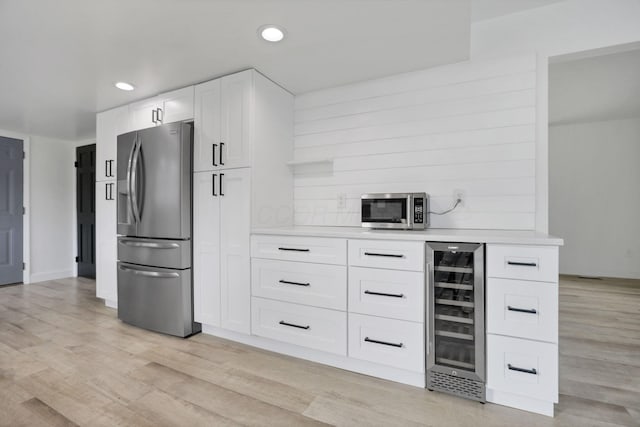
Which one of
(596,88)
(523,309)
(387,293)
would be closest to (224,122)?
(387,293)

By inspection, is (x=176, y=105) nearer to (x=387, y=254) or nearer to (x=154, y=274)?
(x=154, y=274)

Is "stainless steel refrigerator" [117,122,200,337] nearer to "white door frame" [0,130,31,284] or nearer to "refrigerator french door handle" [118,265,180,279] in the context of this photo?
"refrigerator french door handle" [118,265,180,279]

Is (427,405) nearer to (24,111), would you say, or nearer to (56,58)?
(56,58)

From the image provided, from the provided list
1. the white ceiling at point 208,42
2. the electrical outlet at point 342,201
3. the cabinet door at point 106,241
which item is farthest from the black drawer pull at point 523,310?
the cabinet door at point 106,241

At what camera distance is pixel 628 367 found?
2.04 metres

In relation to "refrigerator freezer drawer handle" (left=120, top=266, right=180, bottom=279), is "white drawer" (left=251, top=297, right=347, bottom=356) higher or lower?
lower

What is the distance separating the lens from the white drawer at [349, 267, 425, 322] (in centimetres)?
182

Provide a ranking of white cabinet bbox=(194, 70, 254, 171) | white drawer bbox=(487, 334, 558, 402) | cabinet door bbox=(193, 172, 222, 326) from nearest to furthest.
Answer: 1. white drawer bbox=(487, 334, 558, 402)
2. white cabinet bbox=(194, 70, 254, 171)
3. cabinet door bbox=(193, 172, 222, 326)

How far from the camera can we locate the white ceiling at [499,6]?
2092 millimetres

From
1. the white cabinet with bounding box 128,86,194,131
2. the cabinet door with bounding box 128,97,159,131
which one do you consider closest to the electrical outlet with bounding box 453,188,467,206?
the white cabinet with bounding box 128,86,194,131

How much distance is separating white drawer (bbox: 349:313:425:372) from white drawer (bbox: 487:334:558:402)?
0.38m

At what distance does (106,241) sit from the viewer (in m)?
3.35

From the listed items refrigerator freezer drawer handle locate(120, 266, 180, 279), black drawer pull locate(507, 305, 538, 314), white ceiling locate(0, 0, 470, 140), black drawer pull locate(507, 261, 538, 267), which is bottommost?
refrigerator freezer drawer handle locate(120, 266, 180, 279)

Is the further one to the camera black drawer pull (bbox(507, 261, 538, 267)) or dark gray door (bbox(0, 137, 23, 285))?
dark gray door (bbox(0, 137, 23, 285))
